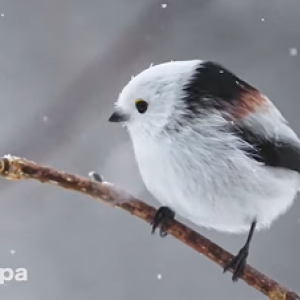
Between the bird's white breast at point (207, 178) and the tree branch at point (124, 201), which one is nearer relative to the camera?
the tree branch at point (124, 201)

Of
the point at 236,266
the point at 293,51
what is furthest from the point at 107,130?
the point at 236,266

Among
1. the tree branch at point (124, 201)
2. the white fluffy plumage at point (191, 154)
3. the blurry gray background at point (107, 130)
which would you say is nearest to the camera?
the tree branch at point (124, 201)

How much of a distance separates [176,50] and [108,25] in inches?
5.2

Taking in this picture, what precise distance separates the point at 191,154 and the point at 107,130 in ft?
1.44

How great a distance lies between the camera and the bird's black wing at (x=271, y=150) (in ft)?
2.33

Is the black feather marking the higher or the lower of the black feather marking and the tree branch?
the higher

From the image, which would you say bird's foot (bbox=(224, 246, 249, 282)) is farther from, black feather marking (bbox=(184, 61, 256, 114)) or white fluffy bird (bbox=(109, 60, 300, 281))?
black feather marking (bbox=(184, 61, 256, 114))

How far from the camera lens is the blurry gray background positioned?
3.49 ft

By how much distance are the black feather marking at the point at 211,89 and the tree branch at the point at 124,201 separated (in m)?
0.12

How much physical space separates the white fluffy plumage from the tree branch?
0.14ft

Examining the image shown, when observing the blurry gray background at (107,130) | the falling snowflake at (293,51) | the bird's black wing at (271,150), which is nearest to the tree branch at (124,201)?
the bird's black wing at (271,150)

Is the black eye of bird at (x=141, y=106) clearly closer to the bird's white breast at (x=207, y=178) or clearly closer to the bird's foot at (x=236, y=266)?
the bird's white breast at (x=207, y=178)

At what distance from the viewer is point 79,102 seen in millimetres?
969

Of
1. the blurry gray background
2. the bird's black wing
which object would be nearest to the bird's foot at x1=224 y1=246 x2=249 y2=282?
the bird's black wing
